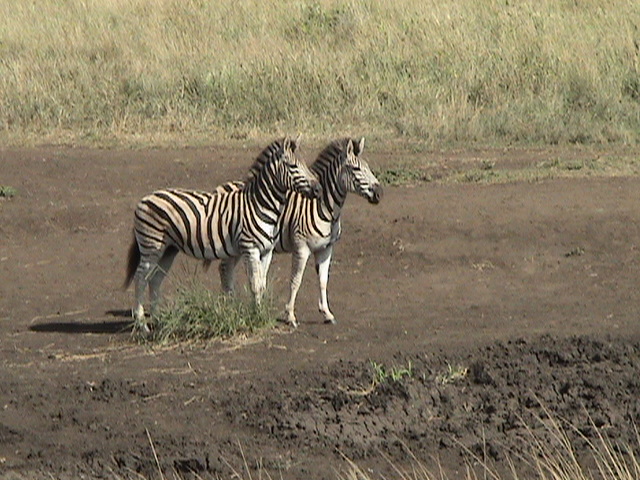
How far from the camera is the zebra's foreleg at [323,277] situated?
10.3 m

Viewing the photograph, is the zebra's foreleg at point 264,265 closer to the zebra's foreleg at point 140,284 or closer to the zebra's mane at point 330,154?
the zebra's mane at point 330,154

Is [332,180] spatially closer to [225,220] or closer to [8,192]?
[225,220]

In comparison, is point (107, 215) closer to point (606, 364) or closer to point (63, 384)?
point (63, 384)

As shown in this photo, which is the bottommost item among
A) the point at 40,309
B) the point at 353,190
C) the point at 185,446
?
the point at 40,309

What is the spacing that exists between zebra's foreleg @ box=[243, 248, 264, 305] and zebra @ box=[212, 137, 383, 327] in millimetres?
275

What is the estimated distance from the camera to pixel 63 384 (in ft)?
29.9

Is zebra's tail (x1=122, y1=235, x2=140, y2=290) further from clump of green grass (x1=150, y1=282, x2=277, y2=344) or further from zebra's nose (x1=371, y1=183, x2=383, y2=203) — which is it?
zebra's nose (x1=371, y1=183, x2=383, y2=203)

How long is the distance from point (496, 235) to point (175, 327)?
3865 millimetres

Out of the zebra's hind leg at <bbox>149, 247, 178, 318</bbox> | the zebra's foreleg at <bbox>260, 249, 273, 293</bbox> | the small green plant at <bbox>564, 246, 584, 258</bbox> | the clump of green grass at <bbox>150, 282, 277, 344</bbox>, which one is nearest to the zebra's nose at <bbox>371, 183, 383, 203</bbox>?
the zebra's foreleg at <bbox>260, 249, 273, 293</bbox>

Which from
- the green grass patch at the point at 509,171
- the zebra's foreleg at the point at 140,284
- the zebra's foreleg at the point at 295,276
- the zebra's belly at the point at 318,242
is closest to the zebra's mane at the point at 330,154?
the zebra's belly at the point at 318,242

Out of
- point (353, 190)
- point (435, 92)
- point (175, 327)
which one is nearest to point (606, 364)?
point (353, 190)

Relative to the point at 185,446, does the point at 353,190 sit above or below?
above

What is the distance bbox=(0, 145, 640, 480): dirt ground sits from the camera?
25.4 ft

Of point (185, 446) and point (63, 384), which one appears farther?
point (63, 384)
